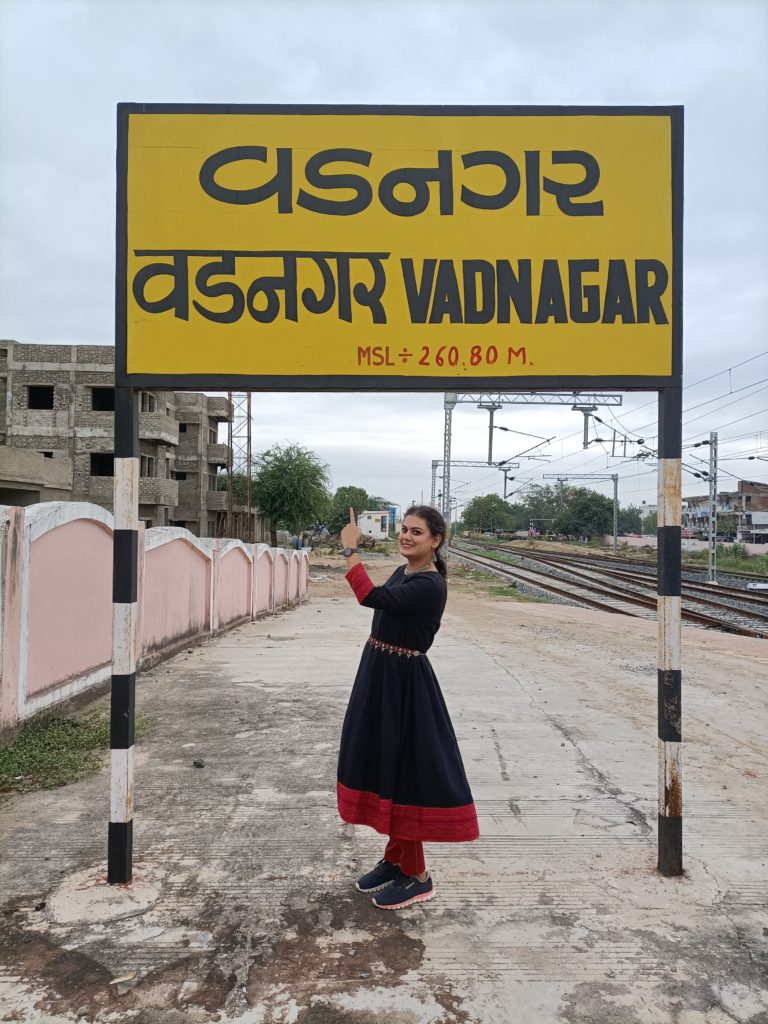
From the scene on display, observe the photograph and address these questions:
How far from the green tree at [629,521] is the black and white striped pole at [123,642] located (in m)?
107

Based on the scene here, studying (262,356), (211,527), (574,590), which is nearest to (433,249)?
(262,356)

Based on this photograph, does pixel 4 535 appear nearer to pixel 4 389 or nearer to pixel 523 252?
pixel 523 252

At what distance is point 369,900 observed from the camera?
3.12m

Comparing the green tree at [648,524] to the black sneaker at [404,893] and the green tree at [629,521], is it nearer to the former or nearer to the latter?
the green tree at [629,521]

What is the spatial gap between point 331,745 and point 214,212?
389 cm

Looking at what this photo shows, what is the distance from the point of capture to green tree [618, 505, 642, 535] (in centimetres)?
10615

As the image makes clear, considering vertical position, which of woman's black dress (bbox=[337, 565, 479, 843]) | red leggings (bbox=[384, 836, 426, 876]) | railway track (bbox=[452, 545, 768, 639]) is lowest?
railway track (bbox=[452, 545, 768, 639])

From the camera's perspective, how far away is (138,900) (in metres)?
3.07

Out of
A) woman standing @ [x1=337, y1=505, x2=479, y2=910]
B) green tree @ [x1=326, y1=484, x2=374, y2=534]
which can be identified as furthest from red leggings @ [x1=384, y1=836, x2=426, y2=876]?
green tree @ [x1=326, y1=484, x2=374, y2=534]

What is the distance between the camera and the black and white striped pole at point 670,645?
11.0ft

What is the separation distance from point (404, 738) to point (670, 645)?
136 centimetres

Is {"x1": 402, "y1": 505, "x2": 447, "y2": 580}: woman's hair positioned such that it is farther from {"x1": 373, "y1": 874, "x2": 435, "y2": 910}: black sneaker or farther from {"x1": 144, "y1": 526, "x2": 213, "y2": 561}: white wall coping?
{"x1": 144, "y1": 526, "x2": 213, "y2": 561}: white wall coping

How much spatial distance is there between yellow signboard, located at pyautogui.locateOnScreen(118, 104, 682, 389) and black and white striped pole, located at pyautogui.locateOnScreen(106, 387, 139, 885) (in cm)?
30

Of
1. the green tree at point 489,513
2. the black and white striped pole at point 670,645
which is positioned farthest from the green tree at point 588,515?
the black and white striped pole at point 670,645
